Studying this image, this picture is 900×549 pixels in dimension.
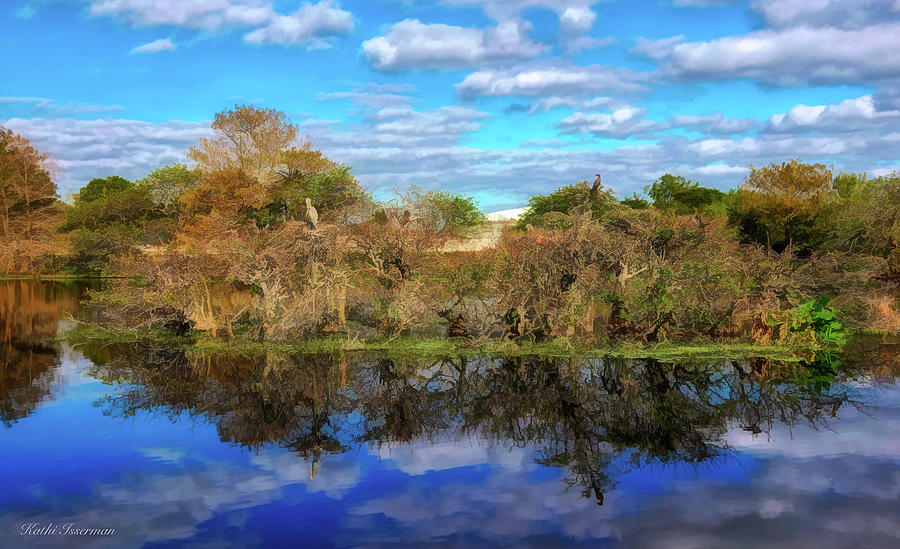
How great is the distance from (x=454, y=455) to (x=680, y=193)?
64011 millimetres

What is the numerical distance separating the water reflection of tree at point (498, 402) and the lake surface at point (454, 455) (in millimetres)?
66

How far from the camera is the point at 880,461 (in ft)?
40.2

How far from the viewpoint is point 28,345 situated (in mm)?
25328

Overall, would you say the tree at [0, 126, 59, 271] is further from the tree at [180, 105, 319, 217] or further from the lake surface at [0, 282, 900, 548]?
the lake surface at [0, 282, 900, 548]

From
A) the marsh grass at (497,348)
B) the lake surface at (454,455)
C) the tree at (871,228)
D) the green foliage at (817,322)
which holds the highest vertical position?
the tree at (871,228)

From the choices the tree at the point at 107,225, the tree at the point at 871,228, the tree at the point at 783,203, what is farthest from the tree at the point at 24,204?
the tree at the point at 871,228

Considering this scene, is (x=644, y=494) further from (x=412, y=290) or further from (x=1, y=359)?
(x=1, y=359)

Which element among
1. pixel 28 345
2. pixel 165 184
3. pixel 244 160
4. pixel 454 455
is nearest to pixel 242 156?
pixel 244 160

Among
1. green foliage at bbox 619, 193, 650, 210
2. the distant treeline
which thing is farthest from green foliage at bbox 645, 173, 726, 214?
the distant treeline

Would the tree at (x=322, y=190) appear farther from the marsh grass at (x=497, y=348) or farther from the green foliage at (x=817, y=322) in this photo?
the green foliage at (x=817, y=322)

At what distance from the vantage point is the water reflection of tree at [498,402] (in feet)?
42.7

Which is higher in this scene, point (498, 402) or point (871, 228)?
point (871, 228)

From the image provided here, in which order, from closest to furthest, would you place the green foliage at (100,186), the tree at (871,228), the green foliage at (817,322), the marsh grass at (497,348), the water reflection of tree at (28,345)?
the water reflection of tree at (28,345), the marsh grass at (497,348), the green foliage at (817,322), the tree at (871,228), the green foliage at (100,186)

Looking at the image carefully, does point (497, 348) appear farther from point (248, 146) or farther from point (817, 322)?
point (248, 146)
